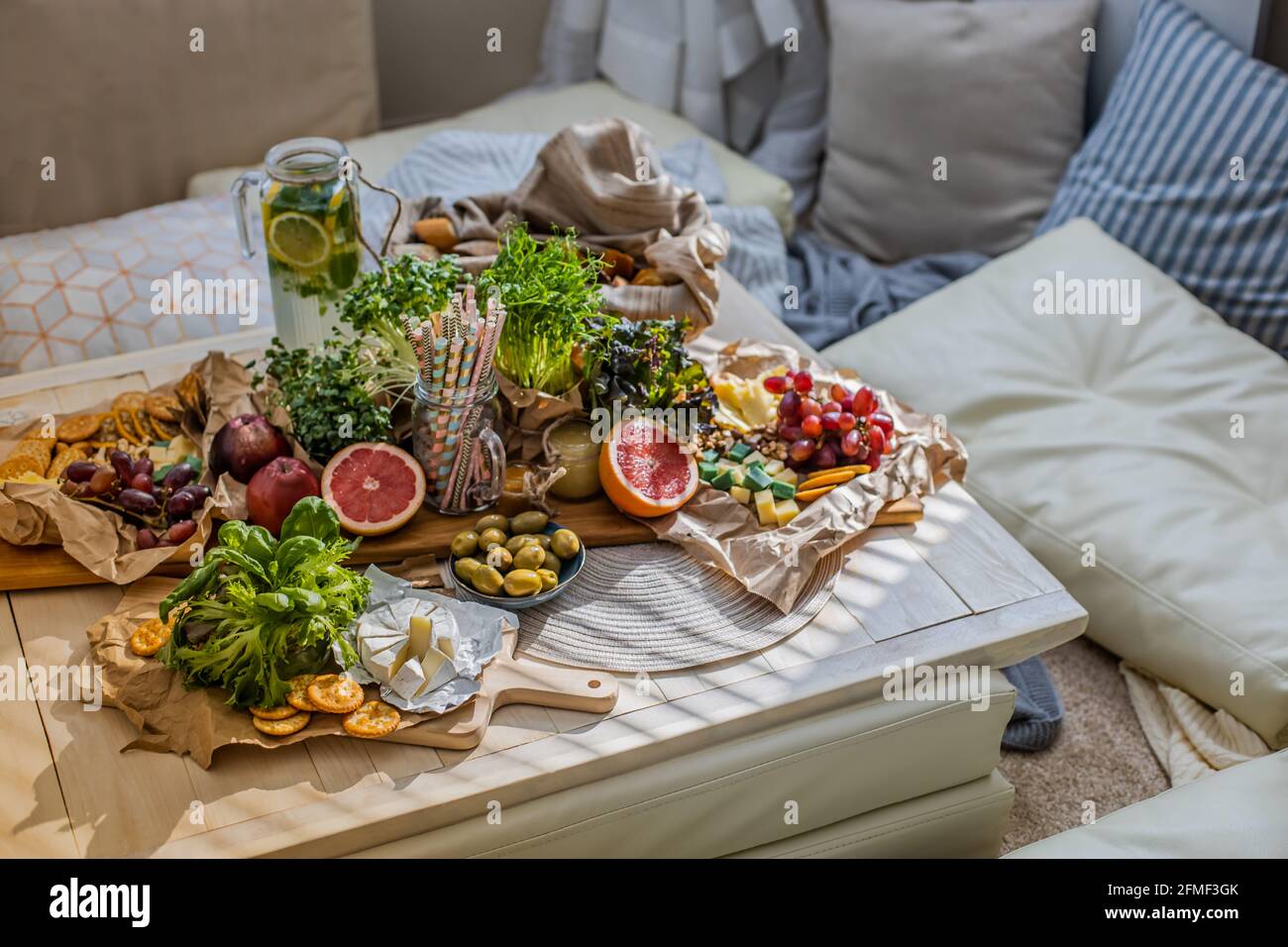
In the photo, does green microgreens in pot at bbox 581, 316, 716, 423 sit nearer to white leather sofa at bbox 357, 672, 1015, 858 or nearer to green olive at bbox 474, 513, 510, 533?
green olive at bbox 474, 513, 510, 533

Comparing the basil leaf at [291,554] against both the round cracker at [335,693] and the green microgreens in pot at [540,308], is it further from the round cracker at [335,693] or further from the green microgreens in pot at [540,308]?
the green microgreens in pot at [540,308]

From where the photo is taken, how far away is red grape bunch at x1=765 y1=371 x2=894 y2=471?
169 cm

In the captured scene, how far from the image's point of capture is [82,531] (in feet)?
4.87

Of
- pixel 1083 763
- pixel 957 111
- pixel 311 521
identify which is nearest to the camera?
pixel 311 521

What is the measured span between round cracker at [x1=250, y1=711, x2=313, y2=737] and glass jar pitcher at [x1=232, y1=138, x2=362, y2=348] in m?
0.61

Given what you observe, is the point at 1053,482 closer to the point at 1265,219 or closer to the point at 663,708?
the point at 1265,219

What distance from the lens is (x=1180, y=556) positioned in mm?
1906

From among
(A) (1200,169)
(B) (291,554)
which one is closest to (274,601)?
(B) (291,554)

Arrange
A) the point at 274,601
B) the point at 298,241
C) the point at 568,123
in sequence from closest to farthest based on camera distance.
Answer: the point at 274,601 < the point at 298,241 < the point at 568,123

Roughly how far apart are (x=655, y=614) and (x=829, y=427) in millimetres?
397

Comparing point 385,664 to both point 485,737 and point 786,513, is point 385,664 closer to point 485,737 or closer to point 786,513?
point 485,737

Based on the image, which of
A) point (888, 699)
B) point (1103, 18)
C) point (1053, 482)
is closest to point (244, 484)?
point (888, 699)

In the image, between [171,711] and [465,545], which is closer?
[171,711]

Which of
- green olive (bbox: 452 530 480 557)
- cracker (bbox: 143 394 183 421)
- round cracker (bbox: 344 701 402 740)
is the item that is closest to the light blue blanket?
cracker (bbox: 143 394 183 421)
